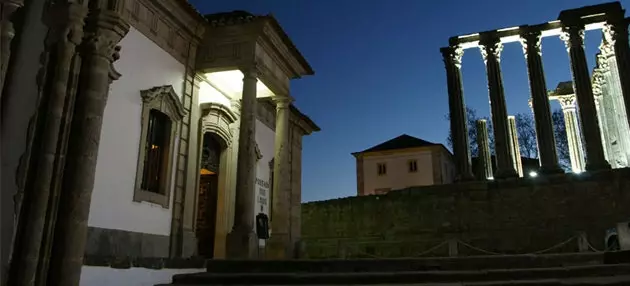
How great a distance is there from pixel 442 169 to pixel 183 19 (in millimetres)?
32704

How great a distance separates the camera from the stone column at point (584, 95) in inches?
648

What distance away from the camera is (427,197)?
18.2 metres

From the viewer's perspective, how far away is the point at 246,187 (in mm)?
10078

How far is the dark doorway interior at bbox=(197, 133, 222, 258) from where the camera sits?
1188 centimetres

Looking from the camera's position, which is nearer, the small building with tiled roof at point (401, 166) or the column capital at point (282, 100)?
the column capital at point (282, 100)

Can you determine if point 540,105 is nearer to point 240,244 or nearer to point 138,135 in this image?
point 240,244

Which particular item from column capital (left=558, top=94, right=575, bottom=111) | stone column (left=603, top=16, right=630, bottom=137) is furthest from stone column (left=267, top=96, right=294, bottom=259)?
column capital (left=558, top=94, right=575, bottom=111)

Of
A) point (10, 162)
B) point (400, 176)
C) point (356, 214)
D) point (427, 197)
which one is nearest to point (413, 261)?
point (10, 162)

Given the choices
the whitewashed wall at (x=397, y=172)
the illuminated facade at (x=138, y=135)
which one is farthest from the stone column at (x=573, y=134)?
the illuminated facade at (x=138, y=135)

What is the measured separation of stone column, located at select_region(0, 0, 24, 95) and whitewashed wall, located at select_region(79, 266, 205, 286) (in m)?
2.50

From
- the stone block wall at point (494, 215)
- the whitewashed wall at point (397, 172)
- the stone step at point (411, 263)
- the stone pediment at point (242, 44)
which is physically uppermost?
the whitewashed wall at point (397, 172)

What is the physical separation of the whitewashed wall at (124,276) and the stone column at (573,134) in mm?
23250

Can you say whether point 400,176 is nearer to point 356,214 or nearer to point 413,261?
point 356,214

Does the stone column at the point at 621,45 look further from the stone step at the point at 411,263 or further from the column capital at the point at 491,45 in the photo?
the stone step at the point at 411,263
